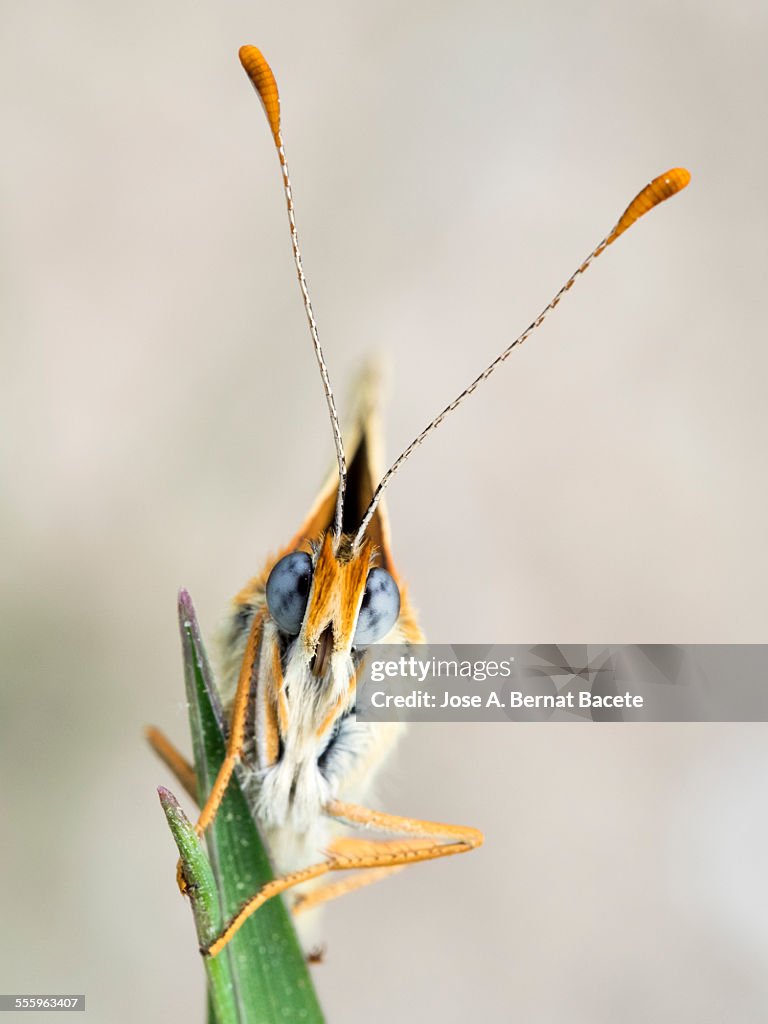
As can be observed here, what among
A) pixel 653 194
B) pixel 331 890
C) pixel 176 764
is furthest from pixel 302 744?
pixel 653 194

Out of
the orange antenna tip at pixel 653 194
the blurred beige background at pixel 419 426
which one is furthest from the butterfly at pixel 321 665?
the blurred beige background at pixel 419 426

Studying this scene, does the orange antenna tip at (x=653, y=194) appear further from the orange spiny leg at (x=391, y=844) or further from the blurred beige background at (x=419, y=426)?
the blurred beige background at (x=419, y=426)

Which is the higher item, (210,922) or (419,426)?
(419,426)

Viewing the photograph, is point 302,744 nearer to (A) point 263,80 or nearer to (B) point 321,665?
(B) point 321,665

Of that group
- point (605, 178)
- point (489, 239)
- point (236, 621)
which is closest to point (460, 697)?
point (236, 621)

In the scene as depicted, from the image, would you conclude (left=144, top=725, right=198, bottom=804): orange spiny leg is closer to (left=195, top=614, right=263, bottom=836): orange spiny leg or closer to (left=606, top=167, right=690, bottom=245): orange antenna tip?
(left=195, top=614, right=263, bottom=836): orange spiny leg

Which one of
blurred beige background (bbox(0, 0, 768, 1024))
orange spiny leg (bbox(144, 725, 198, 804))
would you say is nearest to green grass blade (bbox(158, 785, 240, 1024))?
orange spiny leg (bbox(144, 725, 198, 804))
